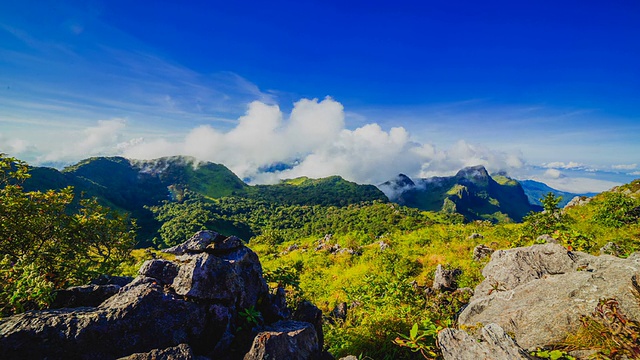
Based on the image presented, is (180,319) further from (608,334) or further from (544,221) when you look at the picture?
(544,221)

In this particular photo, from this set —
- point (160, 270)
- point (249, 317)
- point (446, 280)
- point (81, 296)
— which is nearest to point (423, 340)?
point (249, 317)

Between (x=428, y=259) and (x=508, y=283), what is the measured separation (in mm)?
12086

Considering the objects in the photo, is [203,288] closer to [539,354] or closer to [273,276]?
[273,276]

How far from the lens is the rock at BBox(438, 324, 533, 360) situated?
575 cm

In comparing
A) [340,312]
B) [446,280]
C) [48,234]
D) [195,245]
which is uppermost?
[195,245]

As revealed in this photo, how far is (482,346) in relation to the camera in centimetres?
609

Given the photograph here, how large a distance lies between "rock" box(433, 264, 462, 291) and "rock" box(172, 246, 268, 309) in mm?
11066

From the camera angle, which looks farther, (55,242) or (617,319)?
(55,242)

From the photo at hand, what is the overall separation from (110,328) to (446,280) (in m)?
15.7

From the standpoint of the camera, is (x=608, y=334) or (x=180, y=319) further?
(x=180, y=319)

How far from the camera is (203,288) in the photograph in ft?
25.4

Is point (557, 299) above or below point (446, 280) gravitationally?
above

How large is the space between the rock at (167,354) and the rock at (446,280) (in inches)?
536

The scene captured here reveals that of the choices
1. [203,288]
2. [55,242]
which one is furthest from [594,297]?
[55,242]
